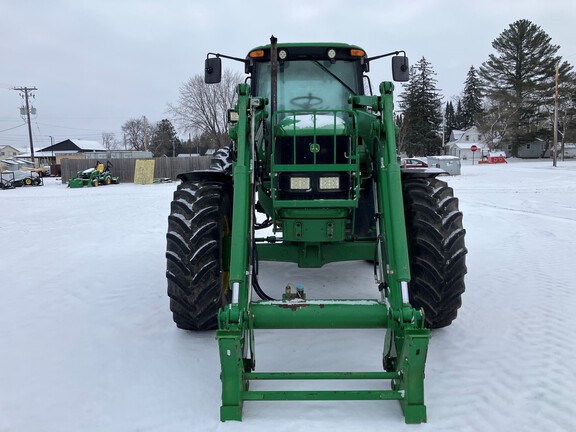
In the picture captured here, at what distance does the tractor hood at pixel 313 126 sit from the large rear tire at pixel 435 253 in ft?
3.24

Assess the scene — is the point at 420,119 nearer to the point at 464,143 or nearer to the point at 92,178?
the point at 464,143

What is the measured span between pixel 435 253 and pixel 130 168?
32550mm

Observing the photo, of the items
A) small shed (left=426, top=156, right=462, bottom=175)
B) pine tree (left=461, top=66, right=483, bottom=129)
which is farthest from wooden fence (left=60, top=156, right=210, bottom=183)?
pine tree (left=461, top=66, right=483, bottom=129)

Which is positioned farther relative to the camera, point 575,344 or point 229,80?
point 229,80

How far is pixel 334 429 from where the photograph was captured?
2992 millimetres

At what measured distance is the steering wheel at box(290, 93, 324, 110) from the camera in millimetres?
4922

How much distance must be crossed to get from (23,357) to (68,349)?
372mm

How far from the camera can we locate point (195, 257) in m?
4.04

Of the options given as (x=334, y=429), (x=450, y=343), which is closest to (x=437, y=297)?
(x=450, y=343)

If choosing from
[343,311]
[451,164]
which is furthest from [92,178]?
[343,311]

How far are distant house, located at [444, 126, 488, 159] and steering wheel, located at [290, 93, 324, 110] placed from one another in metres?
68.9

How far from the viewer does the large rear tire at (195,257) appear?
4.07m

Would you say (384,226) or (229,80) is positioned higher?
(229,80)

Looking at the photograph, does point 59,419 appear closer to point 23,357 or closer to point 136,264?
point 23,357
